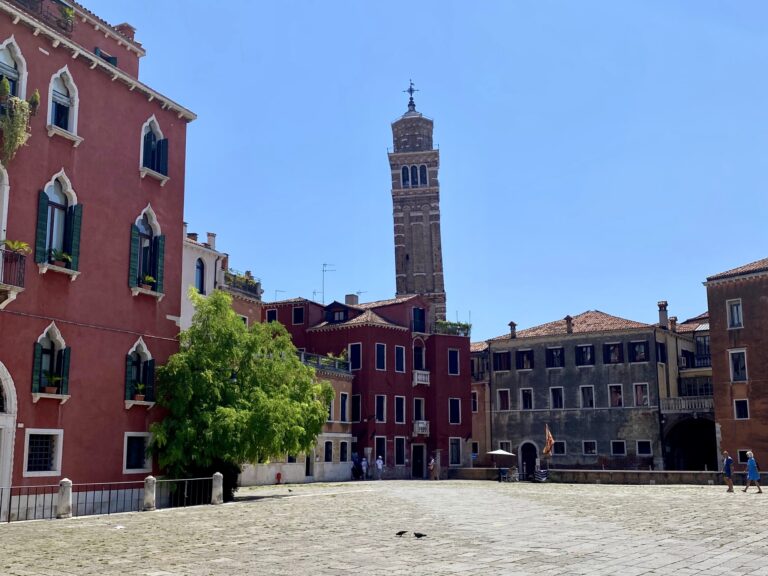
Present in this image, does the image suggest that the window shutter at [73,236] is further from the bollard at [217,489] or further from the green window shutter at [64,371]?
the bollard at [217,489]

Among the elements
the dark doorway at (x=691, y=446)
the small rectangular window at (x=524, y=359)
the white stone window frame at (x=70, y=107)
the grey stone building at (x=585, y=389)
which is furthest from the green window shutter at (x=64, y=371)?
the small rectangular window at (x=524, y=359)

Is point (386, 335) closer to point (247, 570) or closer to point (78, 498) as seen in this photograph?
point (78, 498)

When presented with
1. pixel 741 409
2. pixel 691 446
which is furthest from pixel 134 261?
pixel 691 446

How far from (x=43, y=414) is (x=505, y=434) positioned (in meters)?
41.6

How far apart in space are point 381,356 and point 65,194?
30.2 m

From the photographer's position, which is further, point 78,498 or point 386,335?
point 386,335

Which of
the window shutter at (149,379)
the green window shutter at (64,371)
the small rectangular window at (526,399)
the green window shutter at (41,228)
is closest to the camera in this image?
the green window shutter at (41,228)

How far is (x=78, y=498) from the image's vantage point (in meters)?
22.1

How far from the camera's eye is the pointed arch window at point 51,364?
70.5 feet

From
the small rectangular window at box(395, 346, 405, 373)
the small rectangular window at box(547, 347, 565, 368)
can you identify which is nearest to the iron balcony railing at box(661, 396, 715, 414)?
the small rectangular window at box(547, 347, 565, 368)

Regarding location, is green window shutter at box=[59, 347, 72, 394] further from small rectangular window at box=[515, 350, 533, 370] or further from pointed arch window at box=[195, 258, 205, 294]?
small rectangular window at box=[515, 350, 533, 370]

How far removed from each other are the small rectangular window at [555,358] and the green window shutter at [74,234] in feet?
132

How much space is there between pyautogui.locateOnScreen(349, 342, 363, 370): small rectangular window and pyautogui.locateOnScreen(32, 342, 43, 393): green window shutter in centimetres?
3009

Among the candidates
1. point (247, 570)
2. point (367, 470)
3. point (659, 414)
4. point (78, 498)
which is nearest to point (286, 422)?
point (78, 498)
